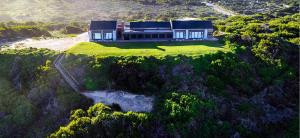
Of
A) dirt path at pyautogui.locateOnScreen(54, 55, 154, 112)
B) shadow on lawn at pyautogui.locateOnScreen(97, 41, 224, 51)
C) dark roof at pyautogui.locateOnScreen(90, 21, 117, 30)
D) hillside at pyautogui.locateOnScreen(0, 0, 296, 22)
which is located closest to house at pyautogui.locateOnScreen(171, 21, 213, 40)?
shadow on lawn at pyautogui.locateOnScreen(97, 41, 224, 51)

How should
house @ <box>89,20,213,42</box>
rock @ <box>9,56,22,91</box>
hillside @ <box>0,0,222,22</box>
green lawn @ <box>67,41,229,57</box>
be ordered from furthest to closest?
hillside @ <box>0,0,222,22</box> → house @ <box>89,20,213,42</box> → green lawn @ <box>67,41,229,57</box> → rock @ <box>9,56,22,91</box>

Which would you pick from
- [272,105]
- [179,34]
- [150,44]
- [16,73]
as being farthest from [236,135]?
[16,73]

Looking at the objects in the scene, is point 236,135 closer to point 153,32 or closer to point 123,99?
point 123,99

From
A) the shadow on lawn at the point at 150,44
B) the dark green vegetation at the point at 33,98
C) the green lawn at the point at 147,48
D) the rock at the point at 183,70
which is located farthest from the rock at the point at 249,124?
the dark green vegetation at the point at 33,98

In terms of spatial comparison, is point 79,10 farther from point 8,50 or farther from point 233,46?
point 233,46

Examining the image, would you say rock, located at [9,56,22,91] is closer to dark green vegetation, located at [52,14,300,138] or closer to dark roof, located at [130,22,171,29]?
dark green vegetation, located at [52,14,300,138]

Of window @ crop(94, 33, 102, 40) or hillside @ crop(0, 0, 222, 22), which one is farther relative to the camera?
hillside @ crop(0, 0, 222, 22)
